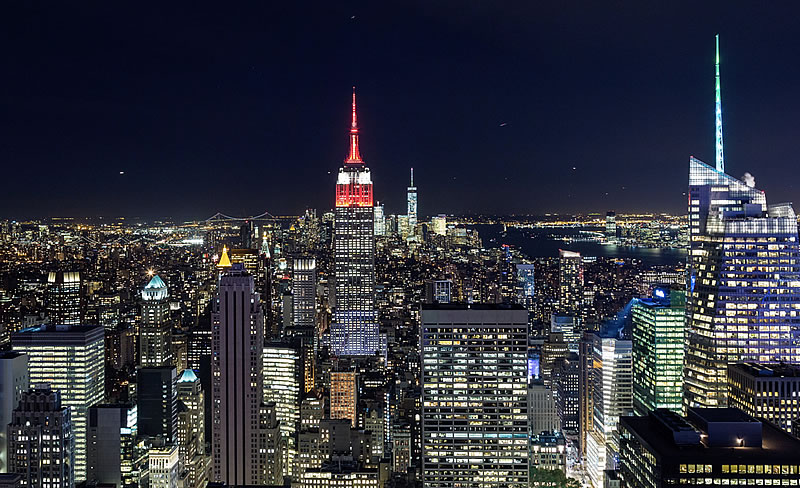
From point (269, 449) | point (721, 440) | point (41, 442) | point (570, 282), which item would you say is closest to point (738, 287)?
point (570, 282)

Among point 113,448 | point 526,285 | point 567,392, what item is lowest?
point 113,448

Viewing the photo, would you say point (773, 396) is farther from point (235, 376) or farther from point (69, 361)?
point (69, 361)

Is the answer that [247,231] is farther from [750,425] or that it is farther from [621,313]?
[750,425]

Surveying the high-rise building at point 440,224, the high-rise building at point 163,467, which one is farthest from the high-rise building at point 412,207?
the high-rise building at point 163,467

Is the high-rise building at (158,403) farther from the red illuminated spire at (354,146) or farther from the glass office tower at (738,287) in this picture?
the glass office tower at (738,287)

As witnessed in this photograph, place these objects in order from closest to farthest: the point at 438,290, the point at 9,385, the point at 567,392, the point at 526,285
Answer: the point at 9,385 < the point at 526,285 < the point at 567,392 < the point at 438,290

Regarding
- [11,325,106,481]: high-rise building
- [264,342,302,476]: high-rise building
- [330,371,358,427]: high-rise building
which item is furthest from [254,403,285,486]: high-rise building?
[11,325,106,481]: high-rise building

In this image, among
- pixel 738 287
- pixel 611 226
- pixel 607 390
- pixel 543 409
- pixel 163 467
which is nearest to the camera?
pixel 611 226
